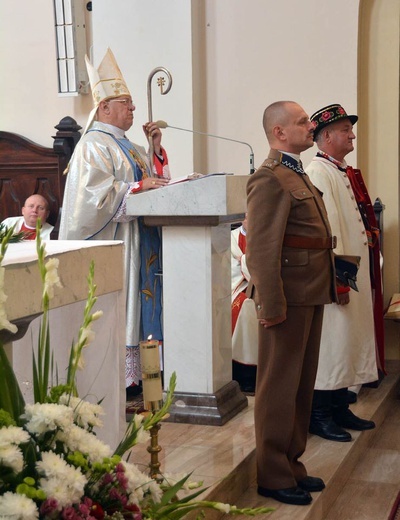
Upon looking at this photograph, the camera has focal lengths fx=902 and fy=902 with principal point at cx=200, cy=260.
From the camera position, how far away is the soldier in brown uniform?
3379 mm

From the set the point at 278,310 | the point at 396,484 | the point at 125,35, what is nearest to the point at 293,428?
the point at 278,310

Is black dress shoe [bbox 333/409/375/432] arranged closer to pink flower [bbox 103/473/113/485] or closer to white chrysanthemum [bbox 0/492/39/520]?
pink flower [bbox 103/473/113/485]

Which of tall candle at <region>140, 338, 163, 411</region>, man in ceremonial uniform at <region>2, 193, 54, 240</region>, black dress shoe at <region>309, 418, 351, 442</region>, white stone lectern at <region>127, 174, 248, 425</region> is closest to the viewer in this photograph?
tall candle at <region>140, 338, 163, 411</region>

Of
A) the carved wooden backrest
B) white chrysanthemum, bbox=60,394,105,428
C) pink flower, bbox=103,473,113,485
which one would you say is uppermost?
the carved wooden backrest

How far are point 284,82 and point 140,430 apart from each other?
16.9ft

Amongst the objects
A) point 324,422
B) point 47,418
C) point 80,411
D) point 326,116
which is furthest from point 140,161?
point 47,418

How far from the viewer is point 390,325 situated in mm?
6492

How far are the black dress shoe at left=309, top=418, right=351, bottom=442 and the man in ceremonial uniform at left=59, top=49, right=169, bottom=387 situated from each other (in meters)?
0.94

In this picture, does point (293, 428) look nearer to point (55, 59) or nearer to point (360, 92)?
point (360, 92)

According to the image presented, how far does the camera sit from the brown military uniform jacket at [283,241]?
3.36 meters

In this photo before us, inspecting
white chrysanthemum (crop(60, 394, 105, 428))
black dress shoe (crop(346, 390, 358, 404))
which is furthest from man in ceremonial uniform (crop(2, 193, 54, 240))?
white chrysanthemum (crop(60, 394, 105, 428))

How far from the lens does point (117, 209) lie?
4.57 m

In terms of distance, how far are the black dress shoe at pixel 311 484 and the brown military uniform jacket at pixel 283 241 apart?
29.4 inches

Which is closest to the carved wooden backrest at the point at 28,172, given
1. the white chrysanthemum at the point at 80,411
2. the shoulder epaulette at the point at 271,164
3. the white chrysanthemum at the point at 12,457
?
the shoulder epaulette at the point at 271,164
